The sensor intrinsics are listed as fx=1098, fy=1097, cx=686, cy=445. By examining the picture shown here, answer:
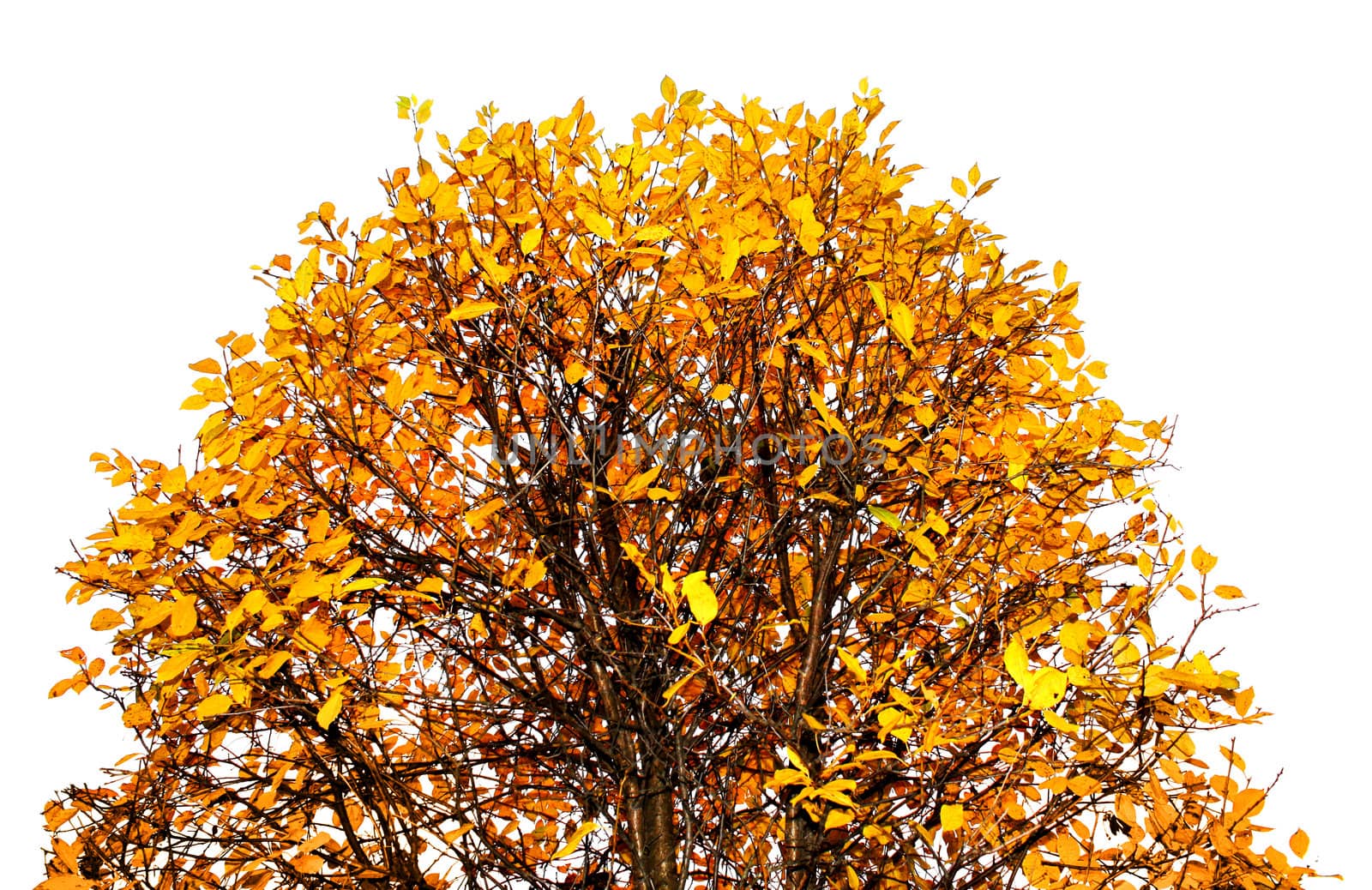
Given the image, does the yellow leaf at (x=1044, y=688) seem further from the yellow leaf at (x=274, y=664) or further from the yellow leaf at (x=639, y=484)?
the yellow leaf at (x=274, y=664)

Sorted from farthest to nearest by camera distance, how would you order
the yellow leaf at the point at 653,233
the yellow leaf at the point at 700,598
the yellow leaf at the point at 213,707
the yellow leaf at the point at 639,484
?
the yellow leaf at the point at 639,484 → the yellow leaf at the point at 653,233 → the yellow leaf at the point at 213,707 → the yellow leaf at the point at 700,598

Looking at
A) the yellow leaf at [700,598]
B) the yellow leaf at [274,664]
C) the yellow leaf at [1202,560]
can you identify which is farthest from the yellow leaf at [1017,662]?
the yellow leaf at [274,664]

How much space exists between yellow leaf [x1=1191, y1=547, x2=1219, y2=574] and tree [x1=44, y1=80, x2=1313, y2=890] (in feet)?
0.37

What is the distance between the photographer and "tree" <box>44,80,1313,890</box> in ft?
14.1

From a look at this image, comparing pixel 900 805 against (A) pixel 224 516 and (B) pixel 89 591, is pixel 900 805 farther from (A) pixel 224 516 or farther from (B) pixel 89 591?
(B) pixel 89 591

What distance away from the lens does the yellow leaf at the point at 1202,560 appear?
13.9ft

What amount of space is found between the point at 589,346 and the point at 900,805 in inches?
94.2

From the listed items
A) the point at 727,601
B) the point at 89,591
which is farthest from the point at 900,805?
the point at 89,591

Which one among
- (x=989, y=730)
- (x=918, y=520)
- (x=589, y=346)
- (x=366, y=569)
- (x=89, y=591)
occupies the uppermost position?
(x=589, y=346)

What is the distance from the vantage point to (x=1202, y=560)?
4258mm

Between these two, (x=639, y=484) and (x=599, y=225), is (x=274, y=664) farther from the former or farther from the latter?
(x=599, y=225)

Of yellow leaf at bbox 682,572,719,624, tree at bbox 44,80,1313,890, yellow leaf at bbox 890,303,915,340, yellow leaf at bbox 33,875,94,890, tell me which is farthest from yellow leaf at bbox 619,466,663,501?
yellow leaf at bbox 33,875,94,890

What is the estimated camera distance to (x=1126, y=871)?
13.7ft

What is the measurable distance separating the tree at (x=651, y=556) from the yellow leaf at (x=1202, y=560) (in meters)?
0.11
